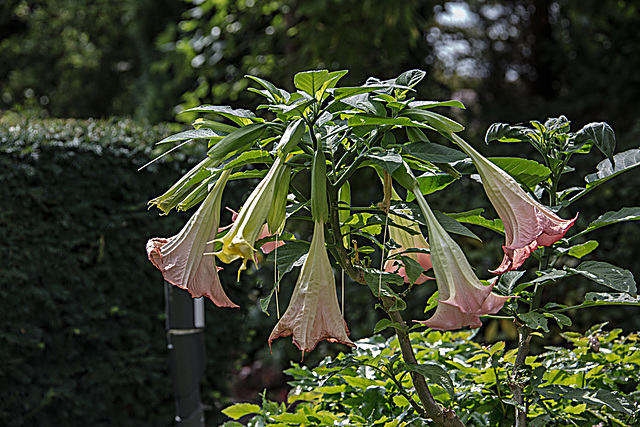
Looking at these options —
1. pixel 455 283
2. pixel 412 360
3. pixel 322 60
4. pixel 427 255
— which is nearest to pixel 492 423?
pixel 412 360

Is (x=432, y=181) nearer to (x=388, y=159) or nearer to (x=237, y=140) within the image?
(x=388, y=159)

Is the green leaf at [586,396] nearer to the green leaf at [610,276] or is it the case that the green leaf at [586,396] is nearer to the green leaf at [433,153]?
the green leaf at [610,276]

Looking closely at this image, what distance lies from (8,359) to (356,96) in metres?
2.12

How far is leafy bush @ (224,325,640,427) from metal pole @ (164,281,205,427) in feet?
1.63

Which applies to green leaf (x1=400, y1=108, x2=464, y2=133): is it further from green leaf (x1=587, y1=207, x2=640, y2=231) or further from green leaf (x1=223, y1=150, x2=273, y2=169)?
green leaf (x1=587, y1=207, x2=640, y2=231)

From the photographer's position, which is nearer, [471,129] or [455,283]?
[455,283]

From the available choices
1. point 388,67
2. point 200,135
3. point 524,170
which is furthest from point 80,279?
point 388,67

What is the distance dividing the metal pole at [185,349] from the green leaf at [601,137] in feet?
4.37

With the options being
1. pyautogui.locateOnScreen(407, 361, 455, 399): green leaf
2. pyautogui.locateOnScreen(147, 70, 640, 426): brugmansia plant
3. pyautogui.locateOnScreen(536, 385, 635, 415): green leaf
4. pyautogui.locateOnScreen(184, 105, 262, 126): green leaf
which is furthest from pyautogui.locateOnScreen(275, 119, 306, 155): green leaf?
pyautogui.locateOnScreen(536, 385, 635, 415): green leaf

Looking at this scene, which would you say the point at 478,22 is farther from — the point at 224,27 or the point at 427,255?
the point at 427,255

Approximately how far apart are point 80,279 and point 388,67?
9.48 ft

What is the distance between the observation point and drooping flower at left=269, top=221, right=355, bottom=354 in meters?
0.91

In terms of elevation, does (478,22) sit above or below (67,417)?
above

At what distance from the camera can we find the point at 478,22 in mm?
5574
